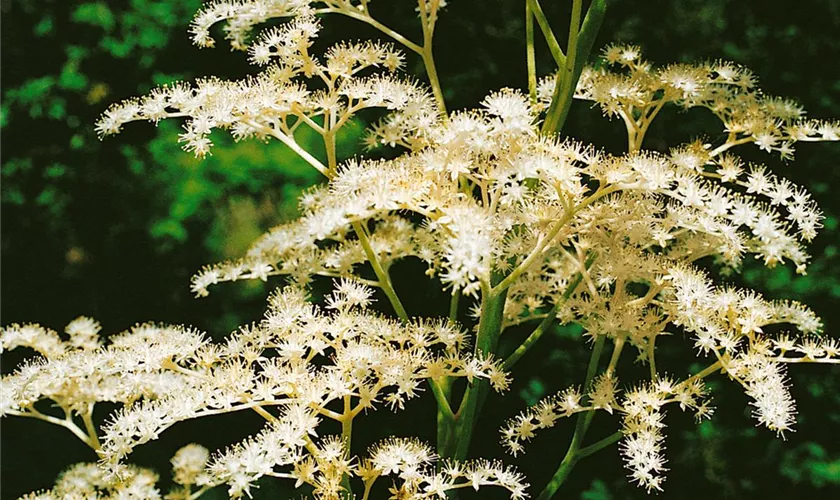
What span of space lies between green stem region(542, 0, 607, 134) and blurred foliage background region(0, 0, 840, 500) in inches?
32.9

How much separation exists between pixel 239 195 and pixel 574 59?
123cm

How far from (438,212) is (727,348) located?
1.04ft

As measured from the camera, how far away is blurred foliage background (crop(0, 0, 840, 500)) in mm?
1714

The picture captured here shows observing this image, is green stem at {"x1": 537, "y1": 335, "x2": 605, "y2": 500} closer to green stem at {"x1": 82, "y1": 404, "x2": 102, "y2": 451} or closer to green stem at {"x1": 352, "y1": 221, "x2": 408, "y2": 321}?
green stem at {"x1": 352, "y1": 221, "x2": 408, "y2": 321}

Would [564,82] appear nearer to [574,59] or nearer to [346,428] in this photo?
[574,59]

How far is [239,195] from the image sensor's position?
1942 mm

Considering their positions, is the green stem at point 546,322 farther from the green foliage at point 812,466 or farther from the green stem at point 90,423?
the green foliage at point 812,466

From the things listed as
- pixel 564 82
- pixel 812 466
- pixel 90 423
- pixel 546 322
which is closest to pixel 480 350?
pixel 546 322

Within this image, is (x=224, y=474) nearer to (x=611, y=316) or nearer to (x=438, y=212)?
(x=438, y=212)

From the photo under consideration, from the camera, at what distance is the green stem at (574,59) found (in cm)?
86

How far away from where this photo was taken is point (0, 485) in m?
1.79

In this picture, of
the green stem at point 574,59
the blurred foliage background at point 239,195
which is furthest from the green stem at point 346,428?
the blurred foliage background at point 239,195

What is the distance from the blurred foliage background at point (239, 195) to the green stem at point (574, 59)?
834 millimetres

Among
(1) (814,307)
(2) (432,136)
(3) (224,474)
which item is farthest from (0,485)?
(1) (814,307)
